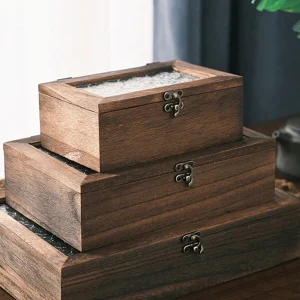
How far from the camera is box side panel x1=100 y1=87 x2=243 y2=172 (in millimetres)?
1263

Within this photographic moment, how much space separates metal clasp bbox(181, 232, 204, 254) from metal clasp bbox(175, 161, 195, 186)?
8cm

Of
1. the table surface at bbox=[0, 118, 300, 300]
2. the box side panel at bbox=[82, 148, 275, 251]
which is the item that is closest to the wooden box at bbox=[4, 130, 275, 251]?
the box side panel at bbox=[82, 148, 275, 251]

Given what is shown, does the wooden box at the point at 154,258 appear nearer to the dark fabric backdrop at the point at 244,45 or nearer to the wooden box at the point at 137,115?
the wooden box at the point at 137,115

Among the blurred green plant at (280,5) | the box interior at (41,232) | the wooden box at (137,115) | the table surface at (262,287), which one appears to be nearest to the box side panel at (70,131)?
the wooden box at (137,115)

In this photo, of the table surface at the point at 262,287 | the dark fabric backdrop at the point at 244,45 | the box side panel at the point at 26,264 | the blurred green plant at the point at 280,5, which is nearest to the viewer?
the box side panel at the point at 26,264

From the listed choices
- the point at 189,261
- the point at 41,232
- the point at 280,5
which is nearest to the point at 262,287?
the point at 189,261

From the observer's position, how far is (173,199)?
1.33 metres

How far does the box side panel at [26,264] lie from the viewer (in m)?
1.22

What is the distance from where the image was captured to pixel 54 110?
134cm

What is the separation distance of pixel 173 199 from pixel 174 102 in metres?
0.15

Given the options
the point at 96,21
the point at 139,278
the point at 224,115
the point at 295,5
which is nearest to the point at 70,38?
the point at 96,21

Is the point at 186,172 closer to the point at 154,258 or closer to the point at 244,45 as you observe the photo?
the point at 154,258

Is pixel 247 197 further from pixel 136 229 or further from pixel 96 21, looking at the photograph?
pixel 96 21

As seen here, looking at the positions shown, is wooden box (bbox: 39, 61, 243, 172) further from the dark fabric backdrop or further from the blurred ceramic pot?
the dark fabric backdrop
